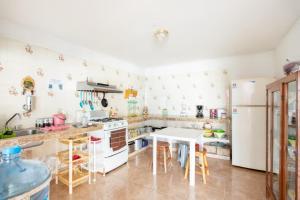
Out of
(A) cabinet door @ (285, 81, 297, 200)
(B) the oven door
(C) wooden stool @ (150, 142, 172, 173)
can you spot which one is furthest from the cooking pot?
(A) cabinet door @ (285, 81, 297, 200)

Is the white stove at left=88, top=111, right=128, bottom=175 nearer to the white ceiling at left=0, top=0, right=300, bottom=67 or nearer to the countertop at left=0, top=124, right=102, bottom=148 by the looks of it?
the countertop at left=0, top=124, right=102, bottom=148

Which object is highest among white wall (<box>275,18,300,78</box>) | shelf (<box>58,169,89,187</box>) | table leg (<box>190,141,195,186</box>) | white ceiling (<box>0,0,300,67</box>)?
white ceiling (<box>0,0,300,67</box>)

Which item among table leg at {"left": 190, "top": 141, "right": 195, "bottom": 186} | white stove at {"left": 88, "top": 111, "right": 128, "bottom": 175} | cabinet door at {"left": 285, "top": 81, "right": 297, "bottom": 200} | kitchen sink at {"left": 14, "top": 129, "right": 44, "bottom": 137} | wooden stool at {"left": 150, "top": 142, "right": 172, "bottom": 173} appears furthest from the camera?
wooden stool at {"left": 150, "top": 142, "right": 172, "bottom": 173}

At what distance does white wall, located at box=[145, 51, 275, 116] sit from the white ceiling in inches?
18.9

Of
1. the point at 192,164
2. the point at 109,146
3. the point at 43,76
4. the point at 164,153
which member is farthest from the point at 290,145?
the point at 43,76

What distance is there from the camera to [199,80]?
13.0ft

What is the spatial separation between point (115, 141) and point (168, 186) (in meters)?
1.18

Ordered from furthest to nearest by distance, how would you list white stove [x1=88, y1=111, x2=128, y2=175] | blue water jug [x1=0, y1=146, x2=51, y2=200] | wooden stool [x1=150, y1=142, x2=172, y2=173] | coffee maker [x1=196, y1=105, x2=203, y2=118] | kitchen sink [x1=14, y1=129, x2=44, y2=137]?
coffee maker [x1=196, y1=105, x2=203, y2=118], wooden stool [x1=150, y1=142, x2=172, y2=173], white stove [x1=88, y1=111, x2=128, y2=175], kitchen sink [x1=14, y1=129, x2=44, y2=137], blue water jug [x1=0, y1=146, x2=51, y2=200]

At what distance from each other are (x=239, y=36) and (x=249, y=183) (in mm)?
2338

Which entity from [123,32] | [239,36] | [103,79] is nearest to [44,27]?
[123,32]

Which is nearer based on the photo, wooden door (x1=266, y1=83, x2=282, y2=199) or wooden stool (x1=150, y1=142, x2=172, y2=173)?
wooden door (x1=266, y1=83, x2=282, y2=199)

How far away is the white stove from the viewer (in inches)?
105

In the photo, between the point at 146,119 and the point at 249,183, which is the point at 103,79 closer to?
the point at 146,119

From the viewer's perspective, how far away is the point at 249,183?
2420 mm
